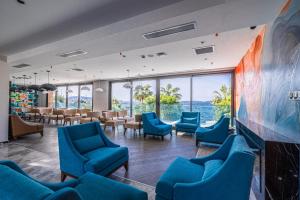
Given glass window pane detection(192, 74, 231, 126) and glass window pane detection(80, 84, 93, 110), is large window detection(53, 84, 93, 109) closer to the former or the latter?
glass window pane detection(80, 84, 93, 110)

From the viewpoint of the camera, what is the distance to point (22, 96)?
12938mm

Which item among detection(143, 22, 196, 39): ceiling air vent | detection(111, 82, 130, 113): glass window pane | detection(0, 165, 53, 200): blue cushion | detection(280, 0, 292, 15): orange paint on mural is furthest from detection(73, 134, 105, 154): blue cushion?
detection(111, 82, 130, 113): glass window pane

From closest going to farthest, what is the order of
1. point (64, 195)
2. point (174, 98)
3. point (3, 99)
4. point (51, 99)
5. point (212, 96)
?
point (64, 195), point (3, 99), point (212, 96), point (174, 98), point (51, 99)

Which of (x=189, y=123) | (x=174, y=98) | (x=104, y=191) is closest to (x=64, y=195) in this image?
(x=104, y=191)

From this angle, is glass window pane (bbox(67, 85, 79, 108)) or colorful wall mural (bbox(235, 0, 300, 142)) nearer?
colorful wall mural (bbox(235, 0, 300, 142))

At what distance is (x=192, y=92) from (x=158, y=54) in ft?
12.2

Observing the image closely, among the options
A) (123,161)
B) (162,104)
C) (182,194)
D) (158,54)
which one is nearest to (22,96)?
(162,104)

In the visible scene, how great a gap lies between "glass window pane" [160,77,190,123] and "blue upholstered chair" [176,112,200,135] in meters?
1.16

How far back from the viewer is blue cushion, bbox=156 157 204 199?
5.76 feet

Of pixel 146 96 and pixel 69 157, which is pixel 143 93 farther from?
pixel 69 157

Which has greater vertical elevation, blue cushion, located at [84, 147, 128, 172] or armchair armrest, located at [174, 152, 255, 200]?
armchair armrest, located at [174, 152, 255, 200]

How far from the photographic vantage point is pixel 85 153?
275cm

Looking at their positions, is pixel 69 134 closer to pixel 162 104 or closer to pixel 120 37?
pixel 120 37

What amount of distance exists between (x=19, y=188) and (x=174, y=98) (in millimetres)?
8071
